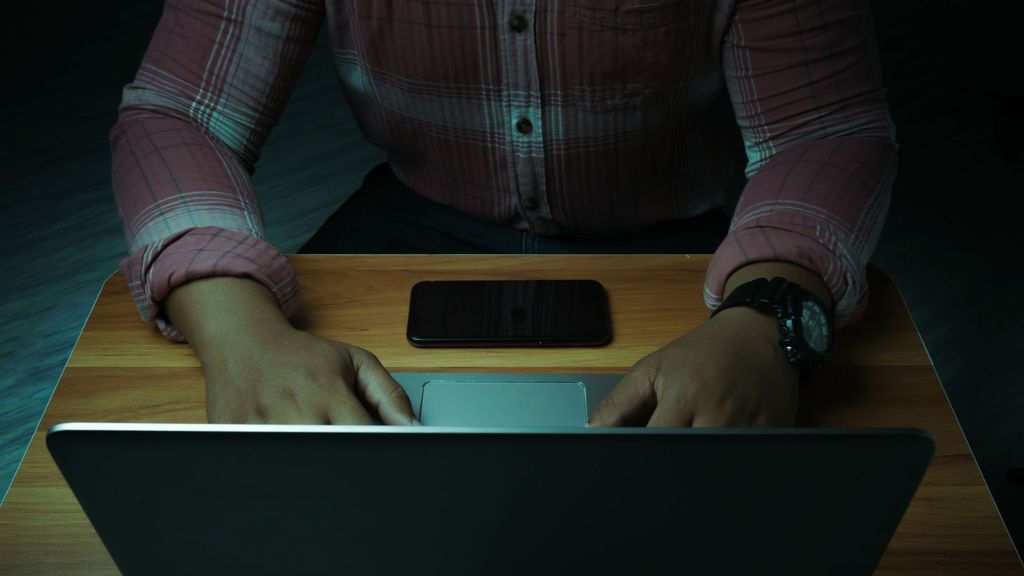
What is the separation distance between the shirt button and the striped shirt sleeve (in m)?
0.25

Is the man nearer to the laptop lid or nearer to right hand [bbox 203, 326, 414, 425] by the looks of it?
right hand [bbox 203, 326, 414, 425]

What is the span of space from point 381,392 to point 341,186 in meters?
1.83

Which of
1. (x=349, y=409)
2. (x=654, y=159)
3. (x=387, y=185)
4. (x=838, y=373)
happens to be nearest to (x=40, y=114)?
(x=387, y=185)

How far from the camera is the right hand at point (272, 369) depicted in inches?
25.6

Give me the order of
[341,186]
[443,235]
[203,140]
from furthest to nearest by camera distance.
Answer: [341,186], [443,235], [203,140]

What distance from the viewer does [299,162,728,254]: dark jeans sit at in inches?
45.2

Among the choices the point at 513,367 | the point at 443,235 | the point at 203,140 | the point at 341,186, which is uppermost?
the point at 203,140

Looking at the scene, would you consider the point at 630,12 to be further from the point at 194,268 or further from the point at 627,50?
the point at 194,268

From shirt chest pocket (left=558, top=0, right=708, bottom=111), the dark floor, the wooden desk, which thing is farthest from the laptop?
the dark floor

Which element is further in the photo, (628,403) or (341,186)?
(341,186)

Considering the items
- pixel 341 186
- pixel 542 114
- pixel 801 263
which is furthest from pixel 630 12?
pixel 341 186

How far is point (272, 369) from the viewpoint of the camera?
0.68 metres

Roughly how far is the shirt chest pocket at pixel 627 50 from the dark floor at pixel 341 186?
3.53 ft

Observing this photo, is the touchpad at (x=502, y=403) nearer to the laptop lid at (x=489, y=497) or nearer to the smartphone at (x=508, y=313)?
the smartphone at (x=508, y=313)
